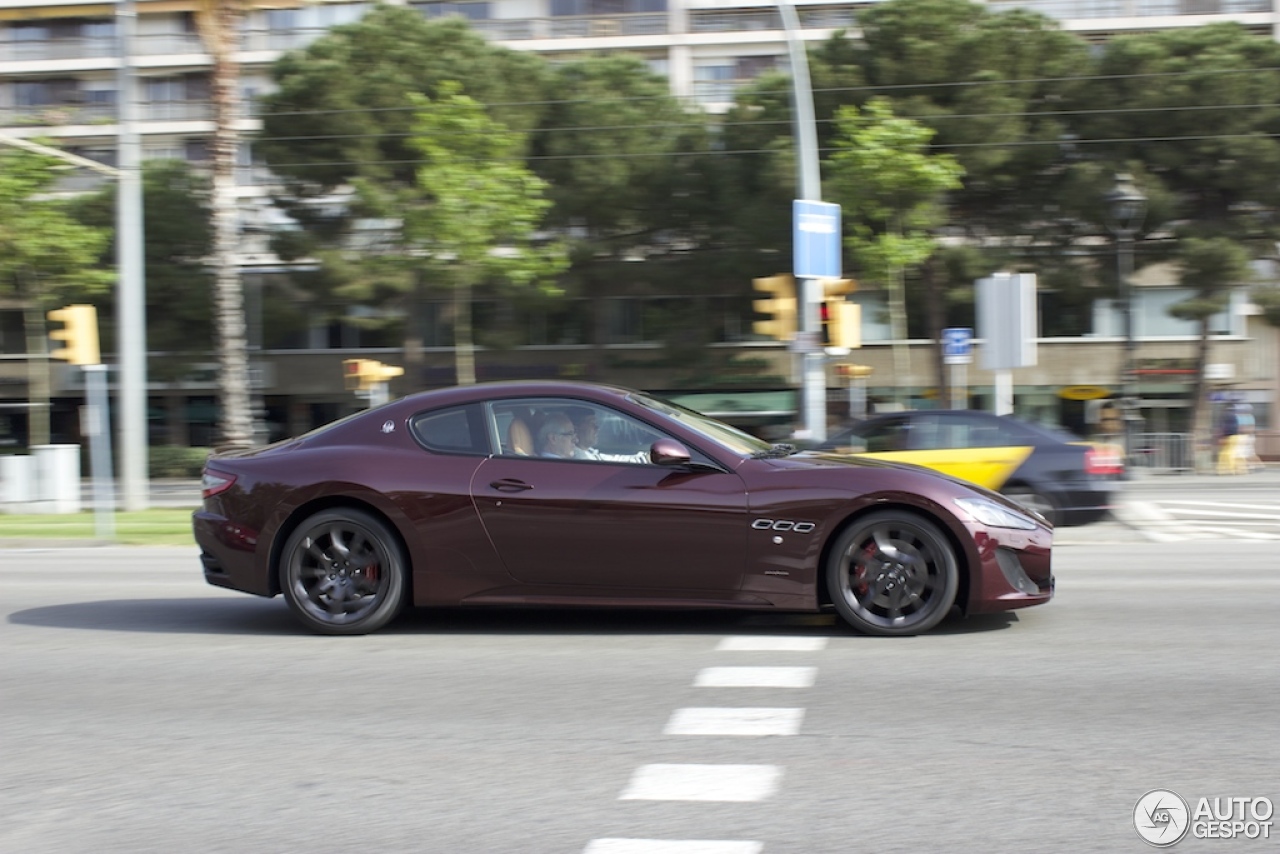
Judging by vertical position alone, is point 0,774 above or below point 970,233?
below

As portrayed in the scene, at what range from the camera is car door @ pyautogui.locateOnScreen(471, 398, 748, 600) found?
6.96m

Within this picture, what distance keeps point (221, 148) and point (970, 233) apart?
2052cm

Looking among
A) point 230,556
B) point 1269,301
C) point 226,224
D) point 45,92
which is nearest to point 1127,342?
point 1269,301

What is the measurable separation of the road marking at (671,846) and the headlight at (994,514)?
3325mm

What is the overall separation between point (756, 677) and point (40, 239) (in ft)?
108

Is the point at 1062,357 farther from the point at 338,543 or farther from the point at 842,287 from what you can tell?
the point at 338,543

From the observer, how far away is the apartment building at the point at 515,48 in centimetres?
4341

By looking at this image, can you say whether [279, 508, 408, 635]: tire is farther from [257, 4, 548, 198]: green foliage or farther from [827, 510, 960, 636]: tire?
[257, 4, 548, 198]: green foliage

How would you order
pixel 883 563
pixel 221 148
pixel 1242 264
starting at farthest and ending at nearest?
1. pixel 1242 264
2. pixel 221 148
3. pixel 883 563

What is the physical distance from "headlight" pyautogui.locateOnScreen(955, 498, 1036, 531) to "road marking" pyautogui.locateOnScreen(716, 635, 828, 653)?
996 millimetres

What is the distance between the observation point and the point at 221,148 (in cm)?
2253

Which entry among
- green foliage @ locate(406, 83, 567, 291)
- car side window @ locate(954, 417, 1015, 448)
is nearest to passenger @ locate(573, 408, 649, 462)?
car side window @ locate(954, 417, 1015, 448)

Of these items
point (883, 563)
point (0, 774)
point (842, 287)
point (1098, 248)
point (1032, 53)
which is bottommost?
point (0, 774)

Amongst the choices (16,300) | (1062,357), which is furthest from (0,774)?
(1062,357)
